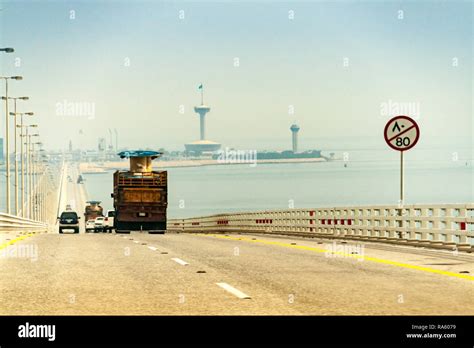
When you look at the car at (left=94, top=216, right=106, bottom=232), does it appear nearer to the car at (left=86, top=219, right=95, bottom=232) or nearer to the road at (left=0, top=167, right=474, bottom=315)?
the car at (left=86, top=219, right=95, bottom=232)

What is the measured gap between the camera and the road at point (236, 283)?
1094cm

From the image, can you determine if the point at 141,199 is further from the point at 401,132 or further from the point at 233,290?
the point at 233,290

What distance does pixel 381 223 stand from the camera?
27.6 metres

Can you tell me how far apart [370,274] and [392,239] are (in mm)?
11245

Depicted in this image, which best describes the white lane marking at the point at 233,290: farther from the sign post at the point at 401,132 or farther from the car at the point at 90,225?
Result: the car at the point at 90,225

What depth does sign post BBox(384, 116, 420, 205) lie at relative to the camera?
82.4 ft

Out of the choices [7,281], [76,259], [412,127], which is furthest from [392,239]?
[7,281]

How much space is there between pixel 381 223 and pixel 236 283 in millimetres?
14560

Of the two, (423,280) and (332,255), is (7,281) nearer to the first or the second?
(423,280)

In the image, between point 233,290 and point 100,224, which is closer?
point 233,290

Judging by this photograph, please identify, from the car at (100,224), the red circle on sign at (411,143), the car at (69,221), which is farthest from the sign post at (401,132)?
the car at (69,221)

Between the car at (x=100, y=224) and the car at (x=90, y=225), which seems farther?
the car at (x=90, y=225)

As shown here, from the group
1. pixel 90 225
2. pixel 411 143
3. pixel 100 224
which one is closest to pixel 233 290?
pixel 411 143

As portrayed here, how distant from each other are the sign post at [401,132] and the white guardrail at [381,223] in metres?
1.81
